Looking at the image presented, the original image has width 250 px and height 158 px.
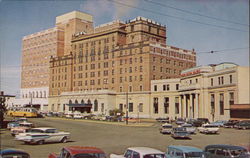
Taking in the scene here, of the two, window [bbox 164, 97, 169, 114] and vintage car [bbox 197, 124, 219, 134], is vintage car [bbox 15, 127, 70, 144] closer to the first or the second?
vintage car [bbox 197, 124, 219, 134]

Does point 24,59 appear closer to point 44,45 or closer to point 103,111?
point 44,45

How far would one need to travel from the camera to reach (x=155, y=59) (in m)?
89.4

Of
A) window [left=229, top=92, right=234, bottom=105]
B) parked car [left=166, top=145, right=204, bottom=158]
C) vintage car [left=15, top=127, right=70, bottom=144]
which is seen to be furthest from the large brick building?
parked car [left=166, top=145, right=204, bottom=158]

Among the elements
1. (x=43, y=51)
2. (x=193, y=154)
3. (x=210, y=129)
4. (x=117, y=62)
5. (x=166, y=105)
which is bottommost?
(x=210, y=129)

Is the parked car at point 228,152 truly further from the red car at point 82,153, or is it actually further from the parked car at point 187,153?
the red car at point 82,153

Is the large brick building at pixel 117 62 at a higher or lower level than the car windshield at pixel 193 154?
higher

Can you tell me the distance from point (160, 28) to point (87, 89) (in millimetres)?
34102

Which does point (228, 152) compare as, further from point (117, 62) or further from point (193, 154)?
point (117, 62)

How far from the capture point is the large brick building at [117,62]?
297ft

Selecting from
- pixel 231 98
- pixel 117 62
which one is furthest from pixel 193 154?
pixel 117 62

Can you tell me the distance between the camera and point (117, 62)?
9638cm

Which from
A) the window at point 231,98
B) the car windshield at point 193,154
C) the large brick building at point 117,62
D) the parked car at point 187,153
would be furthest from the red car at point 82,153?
the large brick building at point 117,62

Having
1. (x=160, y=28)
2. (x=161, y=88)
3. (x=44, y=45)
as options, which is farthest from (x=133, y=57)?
(x=44, y=45)

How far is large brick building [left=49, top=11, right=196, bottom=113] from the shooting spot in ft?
297
